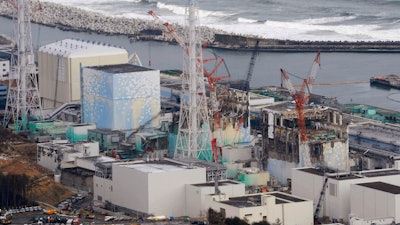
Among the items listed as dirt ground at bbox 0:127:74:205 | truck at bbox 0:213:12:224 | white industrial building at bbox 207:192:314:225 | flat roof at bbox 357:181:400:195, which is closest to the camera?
white industrial building at bbox 207:192:314:225

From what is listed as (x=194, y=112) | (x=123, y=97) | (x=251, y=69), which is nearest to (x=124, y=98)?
(x=123, y=97)

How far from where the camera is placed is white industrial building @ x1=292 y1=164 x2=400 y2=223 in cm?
4275

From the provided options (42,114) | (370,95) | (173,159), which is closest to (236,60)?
(370,95)

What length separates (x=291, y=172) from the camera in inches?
1797

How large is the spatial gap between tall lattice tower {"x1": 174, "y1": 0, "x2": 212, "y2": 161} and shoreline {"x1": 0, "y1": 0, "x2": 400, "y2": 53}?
17.9 metres

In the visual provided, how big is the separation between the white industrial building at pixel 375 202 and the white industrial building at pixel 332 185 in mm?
485

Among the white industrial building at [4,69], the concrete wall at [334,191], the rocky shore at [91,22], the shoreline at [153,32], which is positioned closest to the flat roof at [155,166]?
the concrete wall at [334,191]

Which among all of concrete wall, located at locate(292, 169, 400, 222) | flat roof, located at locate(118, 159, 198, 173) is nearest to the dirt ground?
flat roof, located at locate(118, 159, 198, 173)

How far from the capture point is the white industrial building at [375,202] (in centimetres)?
4109

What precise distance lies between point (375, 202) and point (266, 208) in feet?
7.67

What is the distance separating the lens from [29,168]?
1861 inches

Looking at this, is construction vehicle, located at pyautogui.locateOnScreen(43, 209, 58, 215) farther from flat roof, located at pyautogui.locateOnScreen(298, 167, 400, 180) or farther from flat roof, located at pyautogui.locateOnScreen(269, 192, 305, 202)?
flat roof, located at pyautogui.locateOnScreen(298, 167, 400, 180)

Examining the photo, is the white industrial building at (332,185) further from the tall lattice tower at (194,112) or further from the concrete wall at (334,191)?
the tall lattice tower at (194,112)

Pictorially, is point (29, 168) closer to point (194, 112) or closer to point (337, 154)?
point (194, 112)
